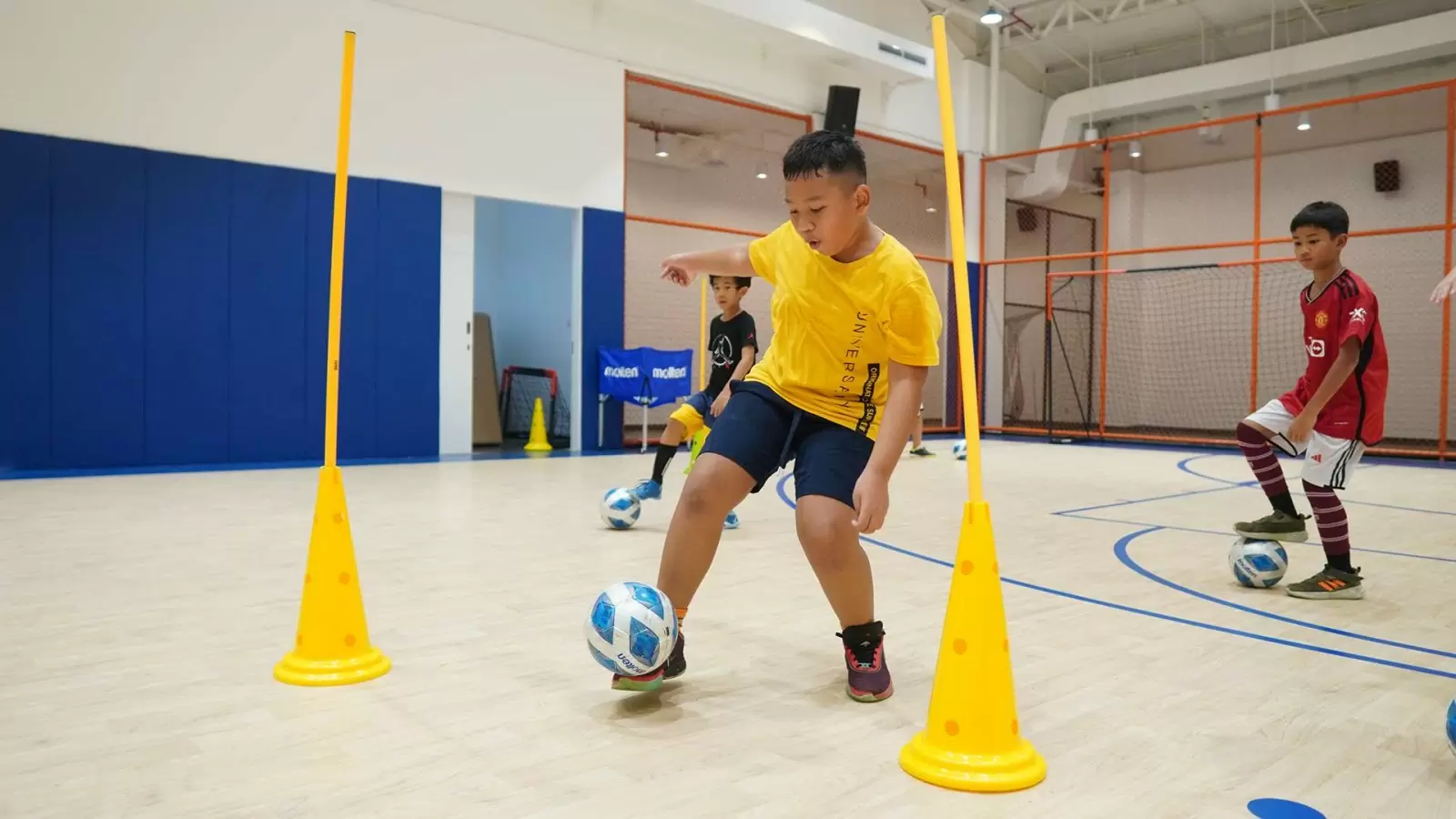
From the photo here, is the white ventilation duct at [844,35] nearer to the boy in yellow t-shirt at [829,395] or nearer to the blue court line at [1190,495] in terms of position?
the blue court line at [1190,495]

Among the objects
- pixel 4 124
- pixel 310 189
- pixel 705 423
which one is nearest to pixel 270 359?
pixel 310 189

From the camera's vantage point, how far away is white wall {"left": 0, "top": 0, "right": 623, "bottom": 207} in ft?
26.7

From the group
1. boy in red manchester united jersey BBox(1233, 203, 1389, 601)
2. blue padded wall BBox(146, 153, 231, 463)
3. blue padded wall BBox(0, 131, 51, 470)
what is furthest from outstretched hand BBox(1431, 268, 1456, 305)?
blue padded wall BBox(0, 131, 51, 470)

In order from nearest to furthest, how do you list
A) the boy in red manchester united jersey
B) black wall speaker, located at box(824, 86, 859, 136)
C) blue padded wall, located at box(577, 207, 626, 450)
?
the boy in red manchester united jersey
black wall speaker, located at box(824, 86, 859, 136)
blue padded wall, located at box(577, 207, 626, 450)

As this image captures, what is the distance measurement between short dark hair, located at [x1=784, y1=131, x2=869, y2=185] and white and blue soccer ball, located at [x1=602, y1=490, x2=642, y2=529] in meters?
3.06

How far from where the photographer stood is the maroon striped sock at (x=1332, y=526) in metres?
3.85

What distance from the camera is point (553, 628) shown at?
3.13m

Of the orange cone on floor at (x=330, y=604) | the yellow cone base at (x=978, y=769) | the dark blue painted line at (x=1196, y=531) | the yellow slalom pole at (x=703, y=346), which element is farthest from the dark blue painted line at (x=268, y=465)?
the yellow cone base at (x=978, y=769)

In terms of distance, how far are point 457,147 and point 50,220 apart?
12.0 feet

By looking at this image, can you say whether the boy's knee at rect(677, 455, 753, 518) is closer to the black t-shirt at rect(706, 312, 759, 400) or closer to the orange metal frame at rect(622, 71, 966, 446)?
the black t-shirt at rect(706, 312, 759, 400)

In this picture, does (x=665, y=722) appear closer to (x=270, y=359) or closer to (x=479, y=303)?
(x=270, y=359)

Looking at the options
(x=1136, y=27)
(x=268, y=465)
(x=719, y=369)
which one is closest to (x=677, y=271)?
(x=719, y=369)

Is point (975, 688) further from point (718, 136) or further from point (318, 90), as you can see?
point (718, 136)

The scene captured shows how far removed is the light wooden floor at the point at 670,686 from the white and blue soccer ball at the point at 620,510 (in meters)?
0.09
